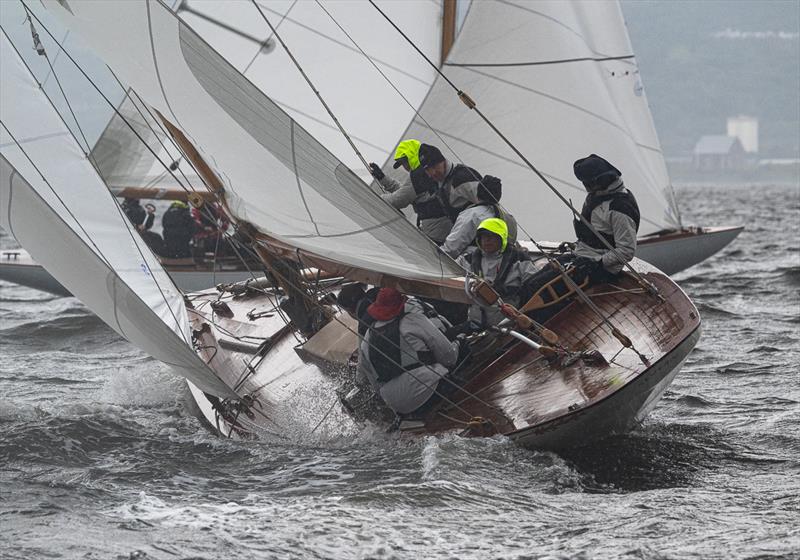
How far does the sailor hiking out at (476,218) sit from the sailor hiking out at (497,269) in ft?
0.30

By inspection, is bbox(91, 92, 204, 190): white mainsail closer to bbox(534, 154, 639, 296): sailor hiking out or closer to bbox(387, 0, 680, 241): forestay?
bbox(387, 0, 680, 241): forestay

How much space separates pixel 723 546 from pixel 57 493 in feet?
11.4

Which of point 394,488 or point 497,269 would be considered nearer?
point 394,488

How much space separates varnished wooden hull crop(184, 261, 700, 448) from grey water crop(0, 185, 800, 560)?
0.14m

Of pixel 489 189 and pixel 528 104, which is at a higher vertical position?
pixel 528 104

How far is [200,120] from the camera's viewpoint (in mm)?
7445

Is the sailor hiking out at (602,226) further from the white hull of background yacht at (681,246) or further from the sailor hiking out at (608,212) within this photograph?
the white hull of background yacht at (681,246)

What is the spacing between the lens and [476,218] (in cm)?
838

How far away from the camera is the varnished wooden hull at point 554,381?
280 inches

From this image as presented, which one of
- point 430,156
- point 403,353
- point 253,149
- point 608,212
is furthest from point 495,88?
point 403,353

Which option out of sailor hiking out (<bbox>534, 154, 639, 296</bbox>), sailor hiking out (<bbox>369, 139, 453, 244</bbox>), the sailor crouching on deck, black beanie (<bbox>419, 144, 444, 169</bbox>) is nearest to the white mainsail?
sailor hiking out (<bbox>369, 139, 453, 244</bbox>)

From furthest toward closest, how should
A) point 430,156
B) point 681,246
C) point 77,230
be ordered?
point 681,246 < point 430,156 < point 77,230

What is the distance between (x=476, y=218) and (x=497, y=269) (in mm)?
433

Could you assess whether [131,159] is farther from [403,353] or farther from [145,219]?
[403,353]
